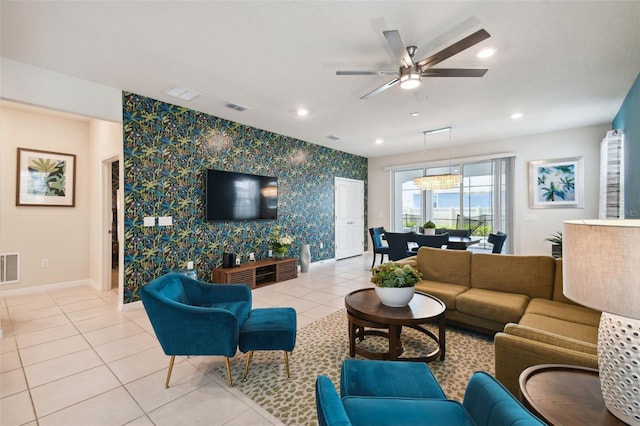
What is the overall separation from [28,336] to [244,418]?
9.14 ft

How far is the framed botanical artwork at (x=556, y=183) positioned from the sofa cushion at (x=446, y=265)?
360 cm

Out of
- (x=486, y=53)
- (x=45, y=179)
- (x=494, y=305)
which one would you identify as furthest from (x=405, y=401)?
(x=45, y=179)

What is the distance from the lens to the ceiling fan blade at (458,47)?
197 centimetres

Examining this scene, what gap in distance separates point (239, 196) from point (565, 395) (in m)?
4.57

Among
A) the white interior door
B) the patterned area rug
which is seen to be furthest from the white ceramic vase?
the white interior door

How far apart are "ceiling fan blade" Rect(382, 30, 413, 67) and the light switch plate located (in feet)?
11.6

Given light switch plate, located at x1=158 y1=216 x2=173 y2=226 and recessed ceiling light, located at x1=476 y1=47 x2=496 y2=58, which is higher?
recessed ceiling light, located at x1=476 y1=47 x2=496 y2=58

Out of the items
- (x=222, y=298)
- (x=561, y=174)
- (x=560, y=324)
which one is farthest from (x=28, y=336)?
(x=561, y=174)

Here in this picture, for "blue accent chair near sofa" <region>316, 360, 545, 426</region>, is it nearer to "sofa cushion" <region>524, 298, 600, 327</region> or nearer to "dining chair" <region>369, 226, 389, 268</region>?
"sofa cushion" <region>524, 298, 600, 327</region>

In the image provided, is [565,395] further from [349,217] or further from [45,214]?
[349,217]

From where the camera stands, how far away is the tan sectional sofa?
1.58 metres

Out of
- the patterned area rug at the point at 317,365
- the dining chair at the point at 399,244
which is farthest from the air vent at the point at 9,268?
the dining chair at the point at 399,244

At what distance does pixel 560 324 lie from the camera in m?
2.22

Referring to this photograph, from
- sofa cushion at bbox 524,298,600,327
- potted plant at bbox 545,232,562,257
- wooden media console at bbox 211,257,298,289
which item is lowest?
wooden media console at bbox 211,257,298,289
